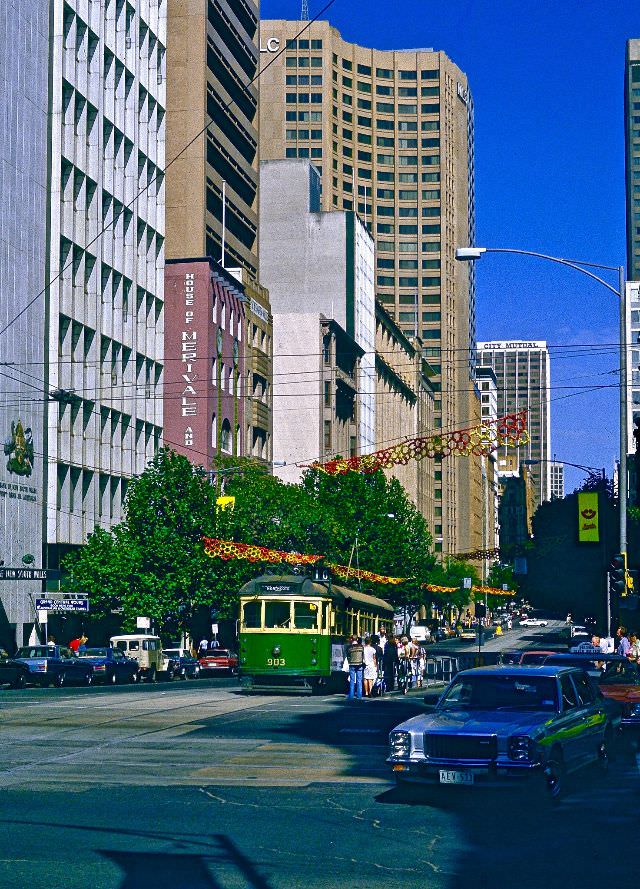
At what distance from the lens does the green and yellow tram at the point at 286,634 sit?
3894 centimetres

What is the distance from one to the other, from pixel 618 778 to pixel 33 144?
178ft

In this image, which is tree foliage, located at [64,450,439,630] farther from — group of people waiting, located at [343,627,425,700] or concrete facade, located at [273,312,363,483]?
concrete facade, located at [273,312,363,483]

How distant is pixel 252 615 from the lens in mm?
39500

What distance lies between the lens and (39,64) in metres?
67.6

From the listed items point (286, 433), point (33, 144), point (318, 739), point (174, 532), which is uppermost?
point (33, 144)

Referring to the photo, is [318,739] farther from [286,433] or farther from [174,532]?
[286,433]

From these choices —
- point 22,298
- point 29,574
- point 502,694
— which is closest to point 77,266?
point 22,298

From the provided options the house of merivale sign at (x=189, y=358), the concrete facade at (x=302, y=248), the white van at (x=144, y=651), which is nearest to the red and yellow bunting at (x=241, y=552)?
the white van at (x=144, y=651)

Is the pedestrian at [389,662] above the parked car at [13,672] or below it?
above

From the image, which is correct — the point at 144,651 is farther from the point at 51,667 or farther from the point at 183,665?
the point at 51,667

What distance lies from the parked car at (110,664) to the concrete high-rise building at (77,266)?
12.1m

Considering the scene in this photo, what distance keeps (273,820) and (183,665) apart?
146 feet

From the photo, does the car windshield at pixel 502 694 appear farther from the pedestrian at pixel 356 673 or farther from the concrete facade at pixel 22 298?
the concrete facade at pixel 22 298

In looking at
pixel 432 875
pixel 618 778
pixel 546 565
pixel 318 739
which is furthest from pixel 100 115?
pixel 432 875
